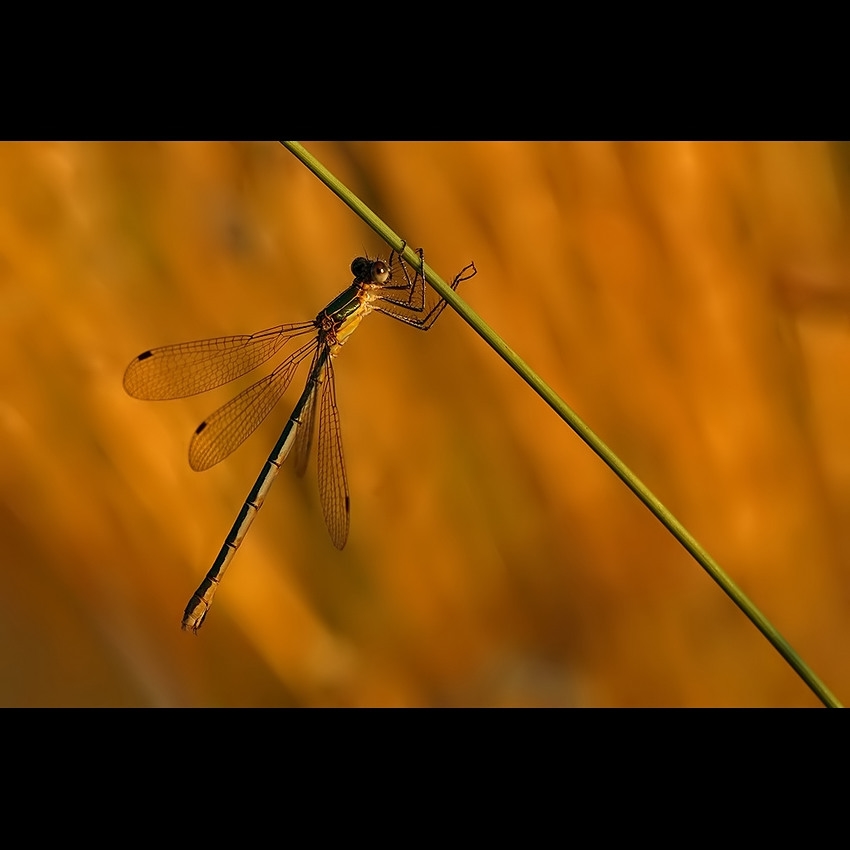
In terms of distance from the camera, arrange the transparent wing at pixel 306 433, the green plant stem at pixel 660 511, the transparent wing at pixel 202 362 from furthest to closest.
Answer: the transparent wing at pixel 306 433 → the transparent wing at pixel 202 362 → the green plant stem at pixel 660 511

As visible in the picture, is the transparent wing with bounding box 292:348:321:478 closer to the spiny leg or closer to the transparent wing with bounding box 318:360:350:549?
the transparent wing with bounding box 318:360:350:549

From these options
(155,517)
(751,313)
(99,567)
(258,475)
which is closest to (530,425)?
(751,313)

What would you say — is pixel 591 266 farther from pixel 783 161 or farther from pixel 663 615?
pixel 663 615

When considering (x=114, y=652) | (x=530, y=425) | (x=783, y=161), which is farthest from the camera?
(x=114, y=652)

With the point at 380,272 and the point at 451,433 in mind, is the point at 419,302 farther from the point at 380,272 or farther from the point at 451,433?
the point at 451,433

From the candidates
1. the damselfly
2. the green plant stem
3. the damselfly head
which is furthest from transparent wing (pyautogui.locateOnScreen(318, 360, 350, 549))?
the green plant stem

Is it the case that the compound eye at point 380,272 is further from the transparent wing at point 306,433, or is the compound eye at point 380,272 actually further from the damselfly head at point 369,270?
the transparent wing at point 306,433

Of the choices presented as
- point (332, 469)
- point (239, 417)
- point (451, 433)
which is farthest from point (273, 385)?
point (451, 433)

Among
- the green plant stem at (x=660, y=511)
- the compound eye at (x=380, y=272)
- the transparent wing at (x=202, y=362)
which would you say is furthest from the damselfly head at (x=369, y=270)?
the green plant stem at (x=660, y=511)
